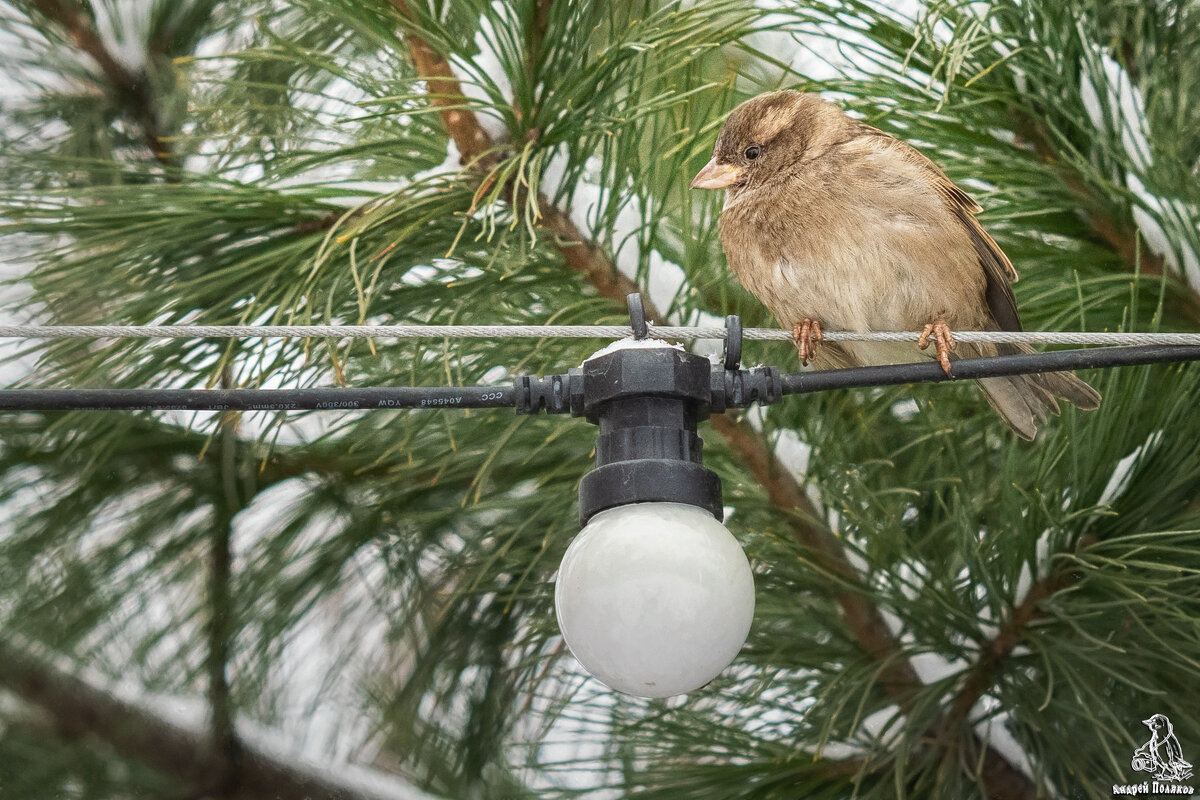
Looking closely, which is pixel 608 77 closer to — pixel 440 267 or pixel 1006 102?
pixel 440 267

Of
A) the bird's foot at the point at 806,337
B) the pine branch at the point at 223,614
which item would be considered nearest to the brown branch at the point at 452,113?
the bird's foot at the point at 806,337

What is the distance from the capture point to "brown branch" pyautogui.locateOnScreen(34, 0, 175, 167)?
5.35 feet

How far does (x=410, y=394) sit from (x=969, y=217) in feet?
1.95

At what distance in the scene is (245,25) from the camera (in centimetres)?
178

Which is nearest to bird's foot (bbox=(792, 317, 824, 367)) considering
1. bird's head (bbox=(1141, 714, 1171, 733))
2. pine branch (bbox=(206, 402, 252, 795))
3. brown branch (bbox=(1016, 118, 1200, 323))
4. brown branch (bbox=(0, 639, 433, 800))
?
brown branch (bbox=(1016, 118, 1200, 323))

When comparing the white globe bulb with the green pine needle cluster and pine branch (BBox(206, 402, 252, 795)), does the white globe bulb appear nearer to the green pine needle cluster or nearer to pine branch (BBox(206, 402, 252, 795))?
the green pine needle cluster

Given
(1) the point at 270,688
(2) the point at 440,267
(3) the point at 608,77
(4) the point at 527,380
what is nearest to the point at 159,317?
(2) the point at 440,267

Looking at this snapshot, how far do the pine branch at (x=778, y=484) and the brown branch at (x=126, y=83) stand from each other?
670mm

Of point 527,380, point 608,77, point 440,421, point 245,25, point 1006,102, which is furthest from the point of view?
point 245,25

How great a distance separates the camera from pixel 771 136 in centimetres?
114

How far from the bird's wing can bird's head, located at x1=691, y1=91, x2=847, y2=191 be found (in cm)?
4

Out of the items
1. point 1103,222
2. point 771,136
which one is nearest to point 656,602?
point 771,136

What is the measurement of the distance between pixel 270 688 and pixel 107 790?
242mm

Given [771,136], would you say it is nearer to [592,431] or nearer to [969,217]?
[969,217]
